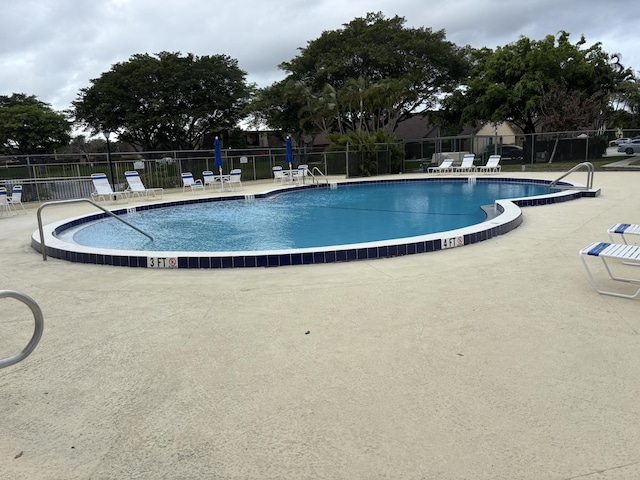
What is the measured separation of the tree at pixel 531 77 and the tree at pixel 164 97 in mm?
16798

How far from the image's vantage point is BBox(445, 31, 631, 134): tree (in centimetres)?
2628

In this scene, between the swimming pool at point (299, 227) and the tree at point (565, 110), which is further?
the tree at point (565, 110)

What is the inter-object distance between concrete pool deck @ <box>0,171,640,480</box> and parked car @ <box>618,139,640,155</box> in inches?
1192

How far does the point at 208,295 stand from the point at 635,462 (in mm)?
3416

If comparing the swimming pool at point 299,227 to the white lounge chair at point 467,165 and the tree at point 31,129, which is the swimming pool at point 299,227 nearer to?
the white lounge chair at point 467,165

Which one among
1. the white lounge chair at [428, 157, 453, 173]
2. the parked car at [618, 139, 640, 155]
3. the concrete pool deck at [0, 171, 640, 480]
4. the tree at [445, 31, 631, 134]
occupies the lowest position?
the concrete pool deck at [0, 171, 640, 480]

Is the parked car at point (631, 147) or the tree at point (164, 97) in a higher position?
the tree at point (164, 97)

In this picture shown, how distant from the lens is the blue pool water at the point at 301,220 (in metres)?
8.34

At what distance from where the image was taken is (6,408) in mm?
2449

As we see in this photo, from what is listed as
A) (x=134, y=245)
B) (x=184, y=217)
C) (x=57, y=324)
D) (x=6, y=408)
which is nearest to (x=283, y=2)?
(x=184, y=217)

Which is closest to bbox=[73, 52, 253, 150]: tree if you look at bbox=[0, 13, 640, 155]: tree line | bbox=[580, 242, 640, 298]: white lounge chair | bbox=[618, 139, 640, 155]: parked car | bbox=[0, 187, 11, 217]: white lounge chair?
bbox=[0, 13, 640, 155]: tree line

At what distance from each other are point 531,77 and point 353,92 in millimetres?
10288

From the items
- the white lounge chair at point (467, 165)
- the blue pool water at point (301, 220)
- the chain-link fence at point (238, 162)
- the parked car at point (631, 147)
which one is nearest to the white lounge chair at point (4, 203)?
the chain-link fence at point (238, 162)

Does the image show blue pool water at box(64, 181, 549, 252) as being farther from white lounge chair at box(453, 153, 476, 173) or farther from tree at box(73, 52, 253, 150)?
tree at box(73, 52, 253, 150)
